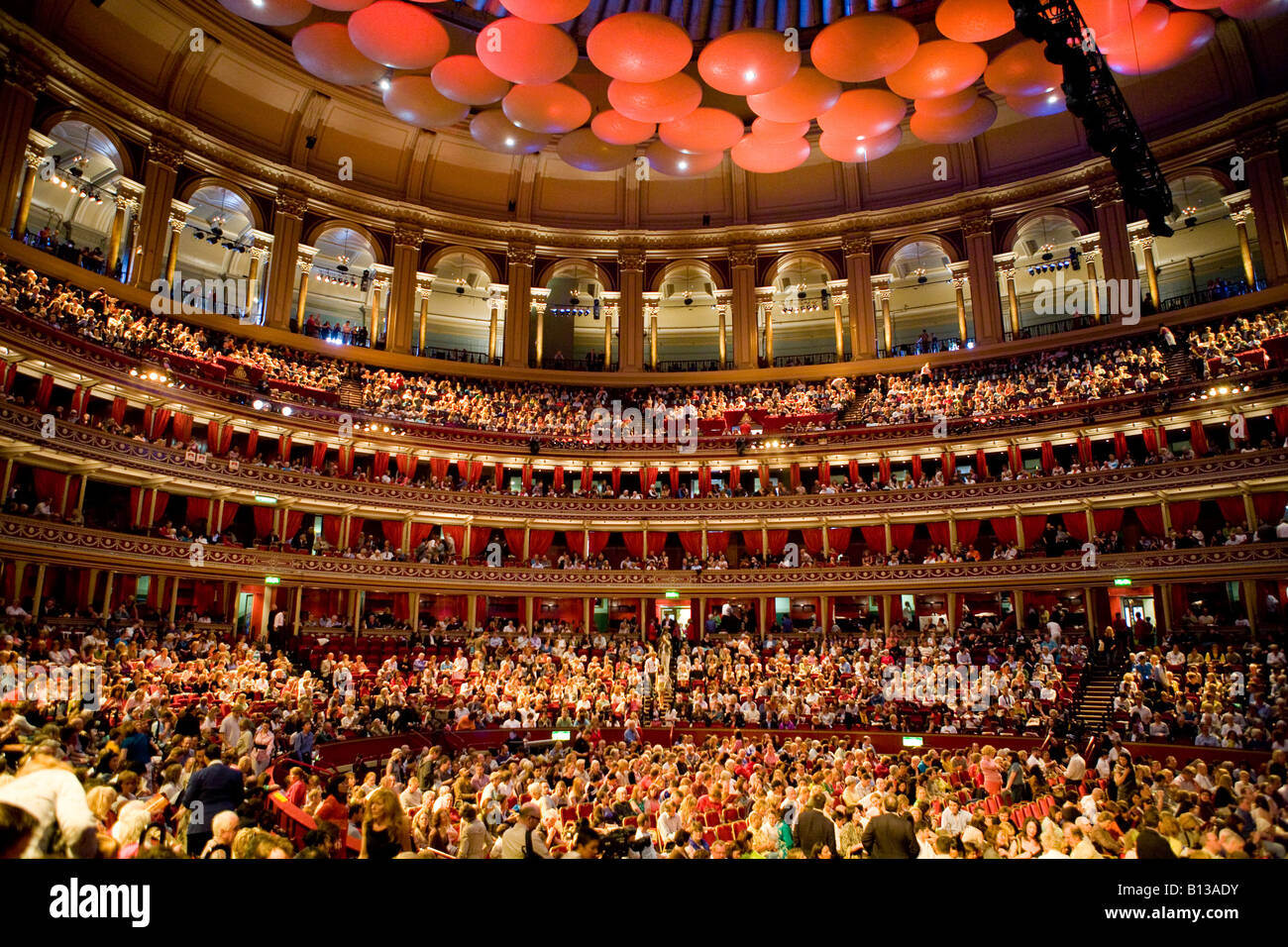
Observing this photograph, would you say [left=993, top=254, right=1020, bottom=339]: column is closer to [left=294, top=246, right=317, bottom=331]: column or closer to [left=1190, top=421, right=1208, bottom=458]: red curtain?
[left=1190, top=421, right=1208, bottom=458]: red curtain

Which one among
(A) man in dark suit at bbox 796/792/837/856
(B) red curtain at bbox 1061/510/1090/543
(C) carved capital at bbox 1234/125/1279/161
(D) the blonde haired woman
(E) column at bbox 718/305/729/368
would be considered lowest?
(A) man in dark suit at bbox 796/792/837/856

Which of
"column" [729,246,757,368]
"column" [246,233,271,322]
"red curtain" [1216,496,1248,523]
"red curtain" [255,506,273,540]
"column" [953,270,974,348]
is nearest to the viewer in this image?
"red curtain" [1216,496,1248,523]

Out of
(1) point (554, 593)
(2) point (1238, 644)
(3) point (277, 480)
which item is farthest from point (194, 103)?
(2) point (1238, 644)

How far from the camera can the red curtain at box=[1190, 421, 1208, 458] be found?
79.5ft

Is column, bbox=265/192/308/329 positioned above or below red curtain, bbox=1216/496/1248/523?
above

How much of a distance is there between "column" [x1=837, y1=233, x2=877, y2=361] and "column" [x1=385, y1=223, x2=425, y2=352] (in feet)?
57.4

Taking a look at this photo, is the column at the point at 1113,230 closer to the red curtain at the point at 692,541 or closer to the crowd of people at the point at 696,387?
the crowd of people at the point at 696,387

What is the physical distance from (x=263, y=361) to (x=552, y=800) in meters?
22.6

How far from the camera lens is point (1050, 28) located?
13359 mm

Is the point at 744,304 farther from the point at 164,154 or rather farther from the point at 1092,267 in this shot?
the point at 164,154

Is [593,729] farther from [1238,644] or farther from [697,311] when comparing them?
[697,311]

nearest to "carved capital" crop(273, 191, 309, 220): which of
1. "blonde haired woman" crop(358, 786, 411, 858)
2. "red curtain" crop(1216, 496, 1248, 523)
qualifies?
"blonde haired woman" crop(358, 786, 411, 858)

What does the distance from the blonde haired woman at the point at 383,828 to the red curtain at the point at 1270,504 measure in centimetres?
2656

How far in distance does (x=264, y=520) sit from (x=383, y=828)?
23.6 m
